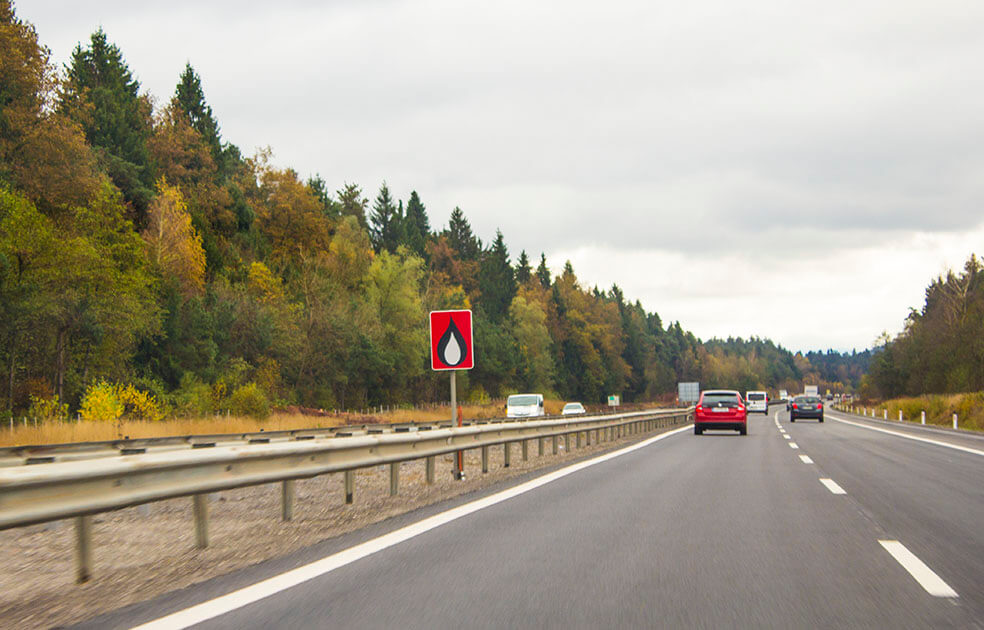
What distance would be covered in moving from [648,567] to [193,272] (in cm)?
6297

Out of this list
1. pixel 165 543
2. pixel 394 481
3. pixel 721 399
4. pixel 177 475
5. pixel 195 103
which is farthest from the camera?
pixel 195 103

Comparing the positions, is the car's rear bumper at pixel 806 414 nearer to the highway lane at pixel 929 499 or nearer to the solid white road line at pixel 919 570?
the highway lane at pixel 929 499

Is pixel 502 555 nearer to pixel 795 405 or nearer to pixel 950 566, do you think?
pixel 950 566

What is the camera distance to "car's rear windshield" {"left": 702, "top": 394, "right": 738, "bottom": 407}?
30219mm

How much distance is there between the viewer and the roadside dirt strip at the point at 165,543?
5.66 m

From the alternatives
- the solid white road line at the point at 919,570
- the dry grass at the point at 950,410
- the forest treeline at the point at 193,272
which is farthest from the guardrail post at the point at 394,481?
the dry grass at the point at 950,410

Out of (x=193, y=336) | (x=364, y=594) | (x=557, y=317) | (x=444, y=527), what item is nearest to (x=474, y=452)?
(x=444, y=527)

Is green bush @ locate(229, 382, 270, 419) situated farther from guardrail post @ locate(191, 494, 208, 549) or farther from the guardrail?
guardrail post @ locate(191, 494, 208, 549)

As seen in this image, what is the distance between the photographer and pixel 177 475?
6.80 metres

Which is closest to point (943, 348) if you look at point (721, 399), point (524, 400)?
point (524, 400)

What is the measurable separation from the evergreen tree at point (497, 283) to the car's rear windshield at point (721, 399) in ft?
299

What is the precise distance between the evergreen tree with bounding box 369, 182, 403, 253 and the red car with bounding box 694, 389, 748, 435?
8798 centimetres

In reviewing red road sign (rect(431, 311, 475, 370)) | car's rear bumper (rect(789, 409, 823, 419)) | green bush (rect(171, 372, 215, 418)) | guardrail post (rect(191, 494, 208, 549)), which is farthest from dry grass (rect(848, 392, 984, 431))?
guardrail post (rect(191, 494, 208, 549))

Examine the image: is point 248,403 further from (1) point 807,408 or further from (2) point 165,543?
(2) point 165,543
